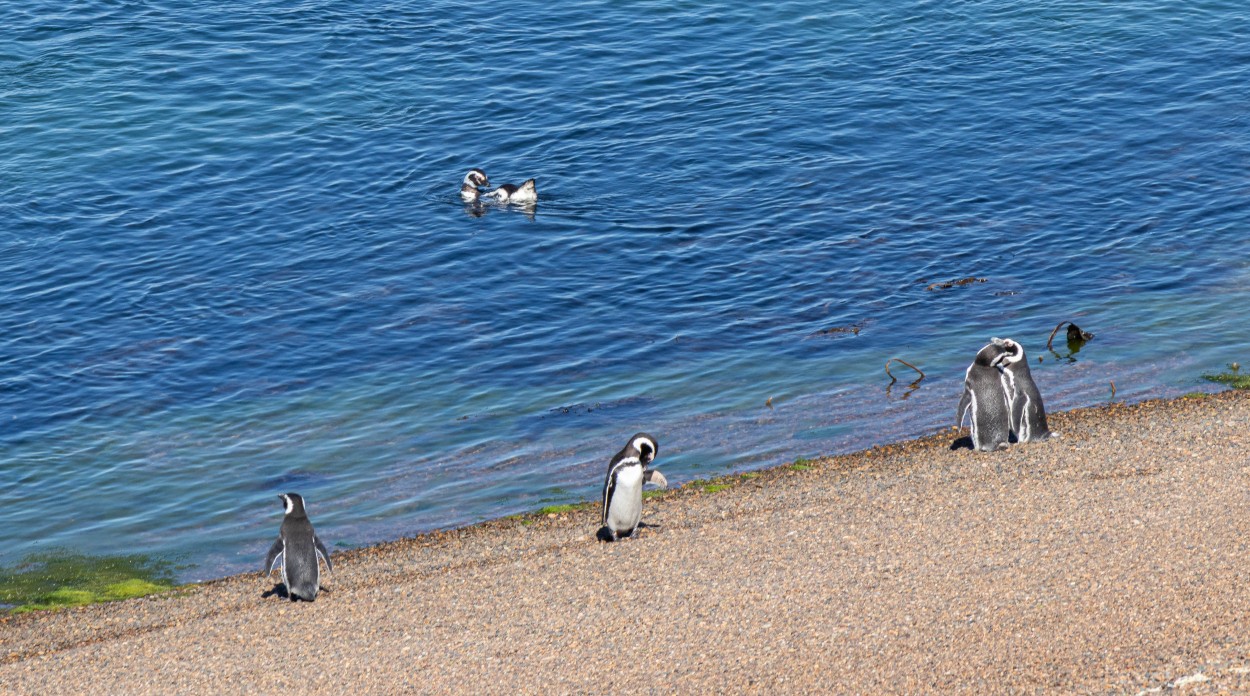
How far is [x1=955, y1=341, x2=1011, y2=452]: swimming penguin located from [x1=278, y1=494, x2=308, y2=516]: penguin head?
289 inches

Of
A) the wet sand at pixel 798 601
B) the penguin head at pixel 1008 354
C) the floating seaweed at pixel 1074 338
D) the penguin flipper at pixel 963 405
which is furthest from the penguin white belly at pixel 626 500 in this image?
the floating seaweed at pixel 1074 338

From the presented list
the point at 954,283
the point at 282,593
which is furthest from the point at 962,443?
the point at 282,593

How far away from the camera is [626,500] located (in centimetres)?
1462

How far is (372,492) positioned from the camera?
17.3 metres

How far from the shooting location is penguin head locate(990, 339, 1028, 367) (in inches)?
653

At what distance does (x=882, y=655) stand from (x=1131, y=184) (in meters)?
17.6

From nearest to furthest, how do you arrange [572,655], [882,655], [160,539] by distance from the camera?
[882,655] < [572,655] < [160,539]

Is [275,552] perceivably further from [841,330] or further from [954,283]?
[954,283]

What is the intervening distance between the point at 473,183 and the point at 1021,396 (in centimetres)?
1323

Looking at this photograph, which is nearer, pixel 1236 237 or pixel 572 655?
pixel 572 655

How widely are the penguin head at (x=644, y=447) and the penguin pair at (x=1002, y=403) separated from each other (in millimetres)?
3880

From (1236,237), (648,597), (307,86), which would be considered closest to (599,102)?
(307,86)

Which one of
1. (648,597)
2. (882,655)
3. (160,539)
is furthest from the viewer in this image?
(160,539)

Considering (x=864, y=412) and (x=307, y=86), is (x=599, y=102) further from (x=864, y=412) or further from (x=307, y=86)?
(x=864, y=412)
